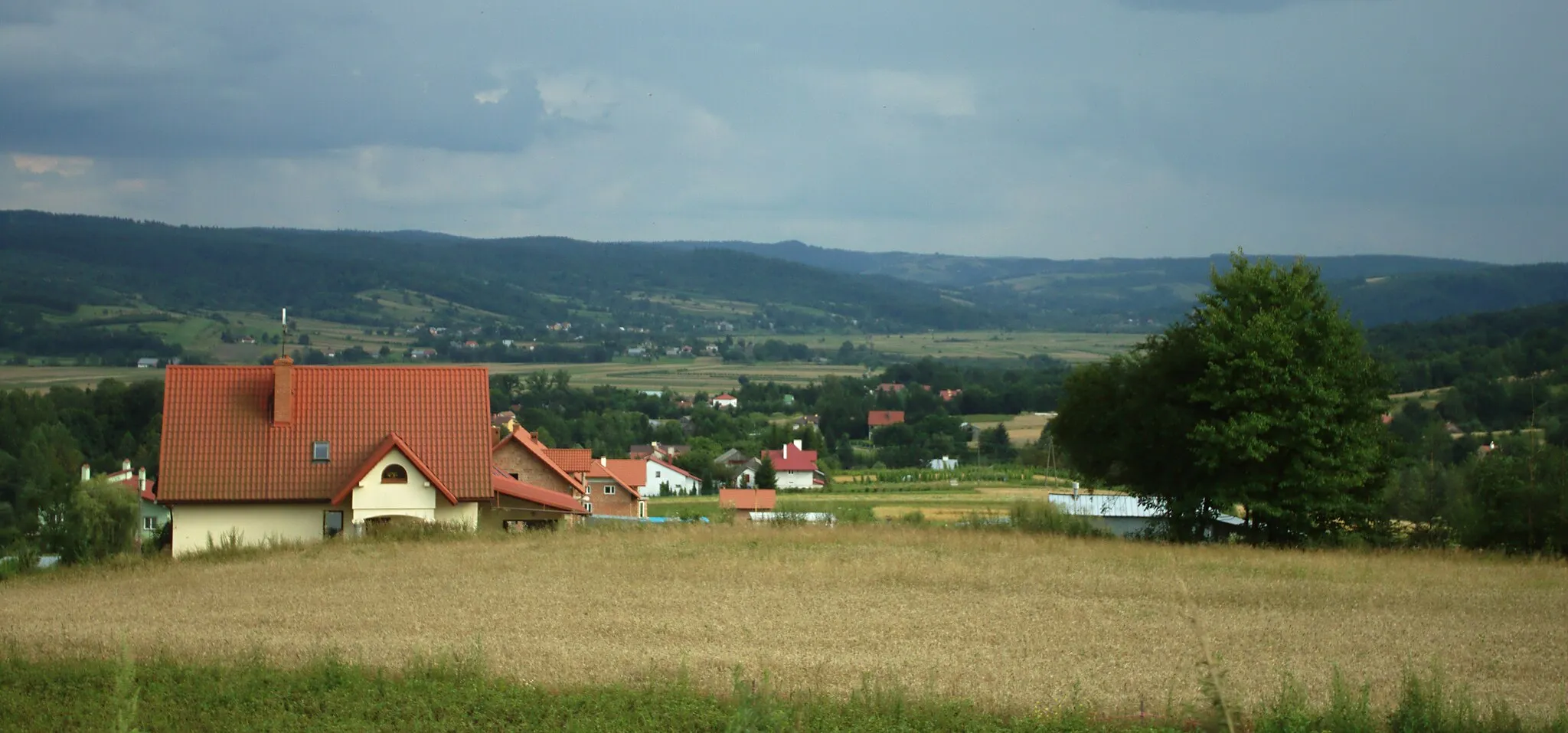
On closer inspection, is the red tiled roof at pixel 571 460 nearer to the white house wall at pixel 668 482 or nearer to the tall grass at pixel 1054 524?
the tall grass at pixel 1054 524

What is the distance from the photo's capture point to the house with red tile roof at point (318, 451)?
31.6 meters

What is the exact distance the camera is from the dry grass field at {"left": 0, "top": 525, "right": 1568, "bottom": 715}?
15.6m

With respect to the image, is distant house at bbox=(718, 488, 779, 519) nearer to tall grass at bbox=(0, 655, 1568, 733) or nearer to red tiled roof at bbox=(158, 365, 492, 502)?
red tiled roof at bbox=(158, 365, 492, 502)

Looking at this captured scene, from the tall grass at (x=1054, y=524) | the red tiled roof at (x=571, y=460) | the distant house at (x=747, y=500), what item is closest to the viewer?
the tall grass at (x=1054, y=524)

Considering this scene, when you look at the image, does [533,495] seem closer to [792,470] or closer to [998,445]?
[792,470]

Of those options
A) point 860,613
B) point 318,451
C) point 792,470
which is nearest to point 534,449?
point 318,451

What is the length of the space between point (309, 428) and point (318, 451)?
0.93 metres

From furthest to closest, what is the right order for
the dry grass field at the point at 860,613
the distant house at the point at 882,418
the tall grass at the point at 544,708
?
1. the distant house at the point at 882,418
2. the dry grass field at the point at 860,613
3. the tall grass at the point at 544,708

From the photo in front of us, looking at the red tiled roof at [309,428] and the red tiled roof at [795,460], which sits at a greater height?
the red tiled roof at [309,428]

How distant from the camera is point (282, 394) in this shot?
3341 cm

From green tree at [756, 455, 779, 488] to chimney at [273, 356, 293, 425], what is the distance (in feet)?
172

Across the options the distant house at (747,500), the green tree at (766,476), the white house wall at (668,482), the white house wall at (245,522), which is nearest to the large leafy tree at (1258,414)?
the white house wall at (245,522)

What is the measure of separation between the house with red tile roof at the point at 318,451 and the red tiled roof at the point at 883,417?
100916 millimetres

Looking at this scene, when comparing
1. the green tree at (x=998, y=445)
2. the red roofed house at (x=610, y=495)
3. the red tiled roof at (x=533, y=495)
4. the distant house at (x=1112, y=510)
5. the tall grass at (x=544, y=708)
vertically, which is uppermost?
the tall grass at (x=544, y=708)
